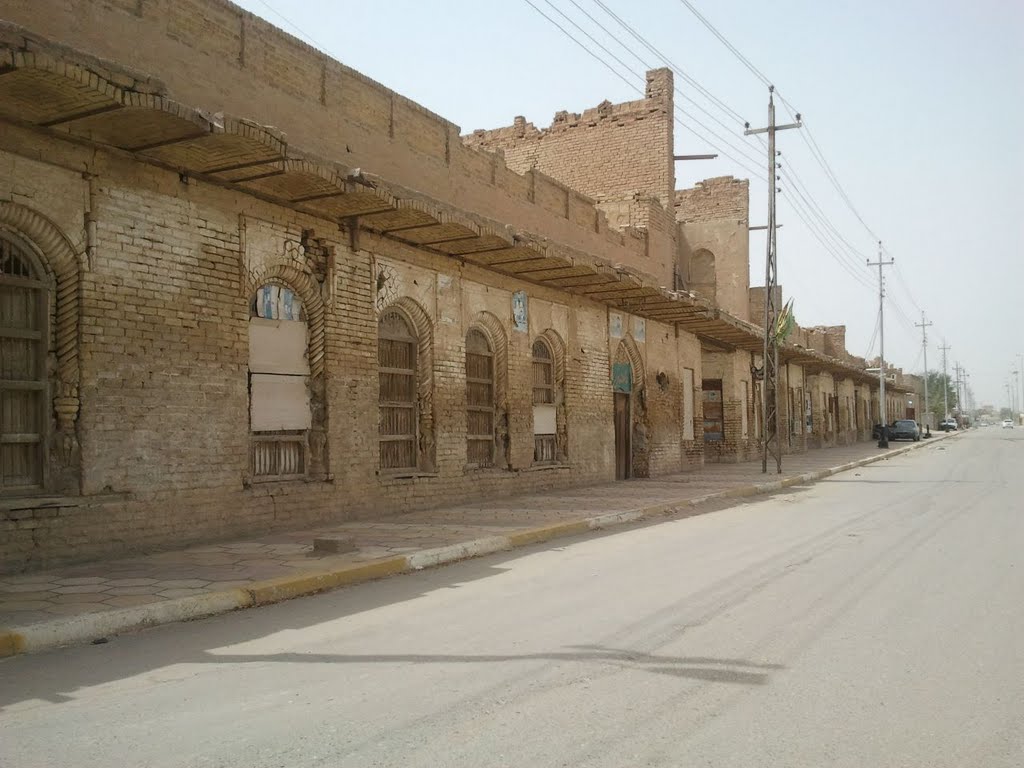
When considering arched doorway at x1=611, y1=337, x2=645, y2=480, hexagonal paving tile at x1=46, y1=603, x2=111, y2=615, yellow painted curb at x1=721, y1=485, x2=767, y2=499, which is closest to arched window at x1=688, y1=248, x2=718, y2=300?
arched doorway at x1=611, y1=337, x2=645, y2=480

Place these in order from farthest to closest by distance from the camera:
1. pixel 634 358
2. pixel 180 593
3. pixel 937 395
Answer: pixel 937 395 → pixel 634 358 → pixel 180 593

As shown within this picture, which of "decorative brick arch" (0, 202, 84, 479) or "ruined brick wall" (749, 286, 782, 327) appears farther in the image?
"ruined brick wall" (749, 286, 782, 327)

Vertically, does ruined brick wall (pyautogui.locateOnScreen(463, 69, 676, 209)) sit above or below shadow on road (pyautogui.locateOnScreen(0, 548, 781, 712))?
above

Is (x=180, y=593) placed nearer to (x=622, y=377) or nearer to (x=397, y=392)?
(x=397, y=392)

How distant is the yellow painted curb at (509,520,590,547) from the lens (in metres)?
10.4

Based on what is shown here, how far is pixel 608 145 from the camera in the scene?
25453mm

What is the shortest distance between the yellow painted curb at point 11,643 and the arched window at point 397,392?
7.35m

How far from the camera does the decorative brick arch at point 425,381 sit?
13555mm

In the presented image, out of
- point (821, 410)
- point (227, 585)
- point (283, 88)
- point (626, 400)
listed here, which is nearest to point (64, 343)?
point (227, 585)

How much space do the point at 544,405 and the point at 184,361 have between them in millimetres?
8809

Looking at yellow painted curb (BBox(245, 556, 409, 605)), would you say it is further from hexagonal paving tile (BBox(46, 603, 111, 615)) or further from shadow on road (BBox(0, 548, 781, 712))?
hexagonal paving tile (BBox(46, 603, 111, 615))

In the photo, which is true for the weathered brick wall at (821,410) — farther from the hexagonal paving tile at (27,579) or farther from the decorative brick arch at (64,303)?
the hexagonal paving tile at (27,579)

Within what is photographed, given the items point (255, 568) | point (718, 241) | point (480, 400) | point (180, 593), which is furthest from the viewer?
point (718, 241)

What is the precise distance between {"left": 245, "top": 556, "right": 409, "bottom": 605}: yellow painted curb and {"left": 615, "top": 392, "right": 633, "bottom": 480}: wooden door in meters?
12.6
